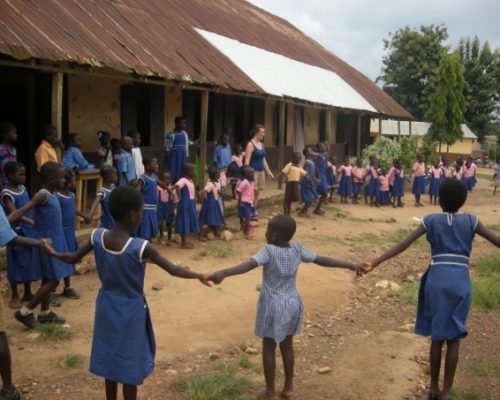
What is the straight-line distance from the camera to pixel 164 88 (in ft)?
38.3

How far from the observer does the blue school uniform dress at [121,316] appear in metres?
2.99

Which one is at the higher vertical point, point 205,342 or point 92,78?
point 92,78

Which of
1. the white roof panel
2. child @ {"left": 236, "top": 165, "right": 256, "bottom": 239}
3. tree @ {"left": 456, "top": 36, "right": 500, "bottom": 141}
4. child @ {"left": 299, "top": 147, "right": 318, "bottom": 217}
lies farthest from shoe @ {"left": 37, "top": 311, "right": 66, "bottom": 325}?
tree @ {"left": 456, "top": 36, "right": 500, "bottom": 141}

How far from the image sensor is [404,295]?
6242mm

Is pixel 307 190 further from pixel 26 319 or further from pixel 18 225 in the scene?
pixel 26 319

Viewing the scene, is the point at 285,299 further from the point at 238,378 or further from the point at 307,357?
the point at 307,357

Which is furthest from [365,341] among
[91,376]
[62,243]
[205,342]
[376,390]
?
[62,243]

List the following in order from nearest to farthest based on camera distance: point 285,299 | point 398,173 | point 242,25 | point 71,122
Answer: point 285,299
point 71,122
point 398,173
point 242,25

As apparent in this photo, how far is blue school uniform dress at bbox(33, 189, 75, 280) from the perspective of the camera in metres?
4.78

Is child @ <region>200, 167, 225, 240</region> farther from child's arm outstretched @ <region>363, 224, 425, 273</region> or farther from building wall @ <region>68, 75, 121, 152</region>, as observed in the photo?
child's arm outstretched @ <region>363, 224, 425, 273</region>

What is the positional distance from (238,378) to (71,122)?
6.81 meters

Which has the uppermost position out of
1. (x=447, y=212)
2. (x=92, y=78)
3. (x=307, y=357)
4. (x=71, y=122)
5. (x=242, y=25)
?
(x=242, y=25)

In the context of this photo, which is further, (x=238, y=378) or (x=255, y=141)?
(x=255, y=141)

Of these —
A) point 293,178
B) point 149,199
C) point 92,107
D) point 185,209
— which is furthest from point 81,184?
point 293,178
